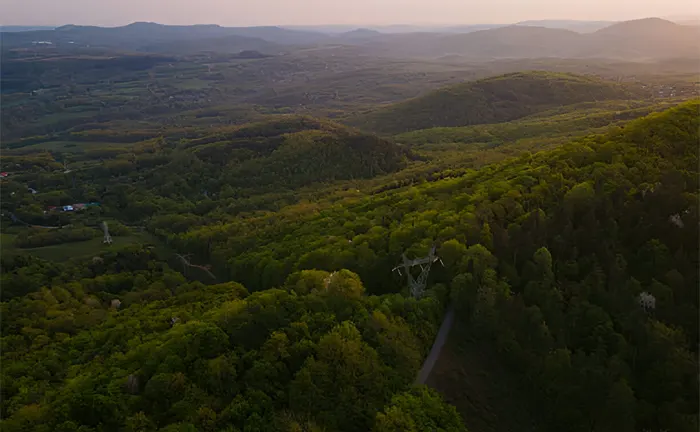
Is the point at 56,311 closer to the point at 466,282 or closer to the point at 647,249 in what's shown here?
the point at 466,282

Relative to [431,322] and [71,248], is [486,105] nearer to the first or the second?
[71,248]

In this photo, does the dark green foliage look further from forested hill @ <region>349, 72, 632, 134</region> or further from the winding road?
forested hill @ <region>349, 72, 632, 134</region>

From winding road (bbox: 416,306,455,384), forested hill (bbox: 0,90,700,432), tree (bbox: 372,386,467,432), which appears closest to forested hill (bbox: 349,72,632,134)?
forested hill (bbox: 0,90,700,432)

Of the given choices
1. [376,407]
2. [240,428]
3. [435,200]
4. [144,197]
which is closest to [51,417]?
[240,428]

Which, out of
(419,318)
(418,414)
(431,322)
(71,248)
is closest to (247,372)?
(418,414)

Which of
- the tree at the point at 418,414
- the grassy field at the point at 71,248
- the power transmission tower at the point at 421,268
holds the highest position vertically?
the power transmission tower at the point at 421,268

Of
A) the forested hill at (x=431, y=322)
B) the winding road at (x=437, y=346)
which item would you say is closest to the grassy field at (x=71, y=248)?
the forested hill at (x=431, y=322)

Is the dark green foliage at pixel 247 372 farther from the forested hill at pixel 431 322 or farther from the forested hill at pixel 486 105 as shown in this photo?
the forested hill at pixel 486 105
